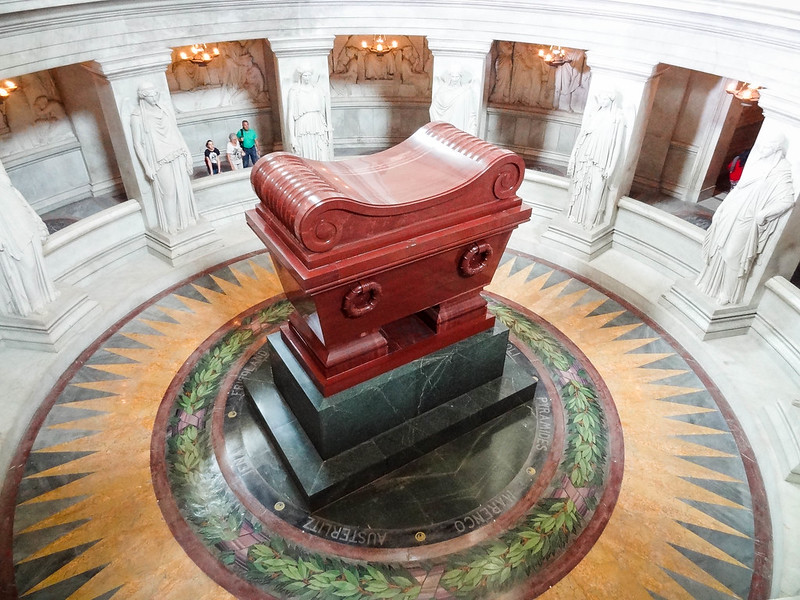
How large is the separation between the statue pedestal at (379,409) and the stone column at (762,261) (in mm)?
2136

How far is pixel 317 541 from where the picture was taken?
387 cm

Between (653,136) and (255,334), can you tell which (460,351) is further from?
(653,136)

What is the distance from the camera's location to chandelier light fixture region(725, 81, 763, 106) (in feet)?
21.8

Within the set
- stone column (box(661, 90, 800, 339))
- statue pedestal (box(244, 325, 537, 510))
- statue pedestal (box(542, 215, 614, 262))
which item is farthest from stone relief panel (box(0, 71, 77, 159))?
stone column (box(661, 90, 800, 339))

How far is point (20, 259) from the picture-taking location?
4.96m

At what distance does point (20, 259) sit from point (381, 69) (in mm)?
6704

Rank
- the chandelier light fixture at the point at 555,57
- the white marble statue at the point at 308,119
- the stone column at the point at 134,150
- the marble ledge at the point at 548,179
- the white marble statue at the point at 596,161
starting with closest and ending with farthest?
the stone column at the point at 134,150 < the white marble statue at the point at 596,161 < the white marble statue at the point at 308,119 < the marble ledge at the point at 548,179 < the chandelier light fixture at the point at 555,57

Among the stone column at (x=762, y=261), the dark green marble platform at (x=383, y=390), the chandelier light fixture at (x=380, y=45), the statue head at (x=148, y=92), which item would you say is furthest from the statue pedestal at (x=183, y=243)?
the stone column at (x=762, y=261)

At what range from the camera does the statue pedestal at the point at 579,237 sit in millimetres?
6719

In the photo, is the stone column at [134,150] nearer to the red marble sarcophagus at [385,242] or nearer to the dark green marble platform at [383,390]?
the dark green marble platform at [383,390]

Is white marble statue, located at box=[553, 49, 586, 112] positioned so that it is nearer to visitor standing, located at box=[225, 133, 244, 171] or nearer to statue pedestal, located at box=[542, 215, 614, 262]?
statue pedestal, located at box=[542, 215, 614, 262]

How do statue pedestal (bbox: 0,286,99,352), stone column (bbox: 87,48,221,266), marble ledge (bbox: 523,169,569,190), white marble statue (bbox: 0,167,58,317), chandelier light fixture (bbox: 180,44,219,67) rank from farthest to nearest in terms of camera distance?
chandelier light fixture (bbox: 180,44,219,67), marble ledge (bbox: 523,169,569,190), stone column (bbox: 87,48,221,266), statue pedestal (bbox: 0,286,99,352), white marble statue (bbox: 0,167,58,317)

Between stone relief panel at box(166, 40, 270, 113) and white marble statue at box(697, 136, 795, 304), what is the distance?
7402 mm

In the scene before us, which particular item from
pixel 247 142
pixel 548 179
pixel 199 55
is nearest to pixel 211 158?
pixel 247 142
